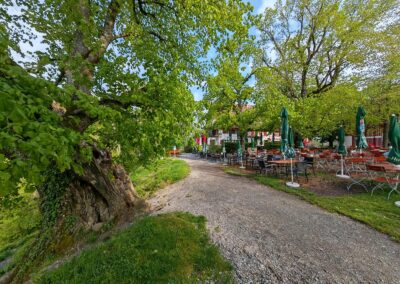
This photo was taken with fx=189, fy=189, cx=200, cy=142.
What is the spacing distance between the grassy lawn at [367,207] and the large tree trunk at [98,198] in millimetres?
5864

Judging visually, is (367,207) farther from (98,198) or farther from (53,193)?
(53,193)

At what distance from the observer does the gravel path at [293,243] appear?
2.91m

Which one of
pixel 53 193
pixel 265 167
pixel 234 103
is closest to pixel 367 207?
pixel 265 167

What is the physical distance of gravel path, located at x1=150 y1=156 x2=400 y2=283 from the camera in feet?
9.55

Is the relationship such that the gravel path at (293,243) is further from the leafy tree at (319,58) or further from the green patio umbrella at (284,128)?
the leafy tree at (319,58)

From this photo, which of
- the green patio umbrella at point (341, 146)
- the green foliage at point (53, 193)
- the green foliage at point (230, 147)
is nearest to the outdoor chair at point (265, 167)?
the green patio umbrella at point (341, 146)

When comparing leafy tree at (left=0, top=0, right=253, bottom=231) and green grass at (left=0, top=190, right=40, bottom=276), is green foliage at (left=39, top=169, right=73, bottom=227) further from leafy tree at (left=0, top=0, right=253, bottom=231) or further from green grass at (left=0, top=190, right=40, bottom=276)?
green grass at (left=0, top=190, right=40, bottom=276)

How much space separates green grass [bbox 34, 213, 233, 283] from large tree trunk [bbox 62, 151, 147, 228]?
1.61 m

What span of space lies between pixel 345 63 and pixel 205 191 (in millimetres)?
16049

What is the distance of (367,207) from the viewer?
5.34 metres

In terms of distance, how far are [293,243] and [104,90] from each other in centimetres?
522

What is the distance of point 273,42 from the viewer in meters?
17.7

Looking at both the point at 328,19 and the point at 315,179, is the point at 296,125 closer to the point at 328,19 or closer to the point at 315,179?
the point at 315,179

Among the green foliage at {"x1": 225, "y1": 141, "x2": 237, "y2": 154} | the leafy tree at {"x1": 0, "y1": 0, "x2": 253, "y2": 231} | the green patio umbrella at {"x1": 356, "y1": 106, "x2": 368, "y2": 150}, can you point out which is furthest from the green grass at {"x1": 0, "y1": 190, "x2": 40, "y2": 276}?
the green foliage at {"x1": 225, "y1": 141, "x2": 237, "y2": 154}
